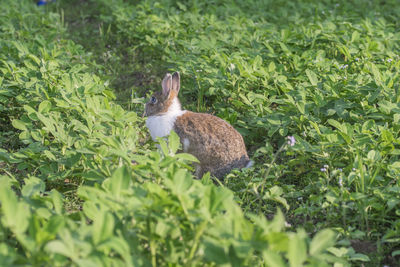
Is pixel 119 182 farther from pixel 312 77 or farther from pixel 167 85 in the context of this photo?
pixel 312 77

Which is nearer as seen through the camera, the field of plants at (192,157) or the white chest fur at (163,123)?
the field of plants at (192,157)

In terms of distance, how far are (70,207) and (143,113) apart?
1.67 meters

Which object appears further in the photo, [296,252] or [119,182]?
[119,182]

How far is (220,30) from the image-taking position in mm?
Answer: 7332

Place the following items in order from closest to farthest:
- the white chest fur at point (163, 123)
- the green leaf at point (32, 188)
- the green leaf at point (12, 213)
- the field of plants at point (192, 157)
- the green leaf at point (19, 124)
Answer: the green leaf at point (12, 213), the field of plants at point (192, 157), the green leaf at point (32, 188), the green leaf at point (19, 124), the white chest fur at point (163, 123)

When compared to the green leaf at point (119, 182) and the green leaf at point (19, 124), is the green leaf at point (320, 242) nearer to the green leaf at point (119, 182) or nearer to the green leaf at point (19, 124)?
the green leaf at point (119, 182)

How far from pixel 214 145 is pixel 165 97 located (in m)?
0.84

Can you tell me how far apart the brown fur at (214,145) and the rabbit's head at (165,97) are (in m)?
0.46

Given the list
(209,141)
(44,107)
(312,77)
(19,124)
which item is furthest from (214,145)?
(19,124)

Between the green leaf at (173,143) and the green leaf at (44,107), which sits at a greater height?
the green leaf at (173,143)

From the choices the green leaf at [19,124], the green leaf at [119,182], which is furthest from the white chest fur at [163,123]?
the green leaf at [119,182]

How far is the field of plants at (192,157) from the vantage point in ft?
8.36

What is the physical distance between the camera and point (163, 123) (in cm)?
483

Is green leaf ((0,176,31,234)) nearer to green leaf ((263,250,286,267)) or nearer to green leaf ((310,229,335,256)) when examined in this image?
green leaf ((263,250,286,267))
